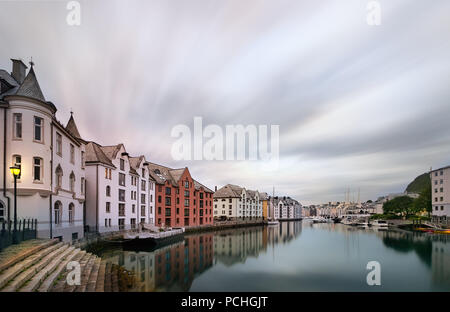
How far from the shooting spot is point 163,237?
115 ft

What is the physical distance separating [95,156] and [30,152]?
14.2 m

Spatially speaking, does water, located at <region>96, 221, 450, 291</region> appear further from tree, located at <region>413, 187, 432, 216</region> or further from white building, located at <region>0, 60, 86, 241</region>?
tree, located at <region>413, 187, 432, 216</region>

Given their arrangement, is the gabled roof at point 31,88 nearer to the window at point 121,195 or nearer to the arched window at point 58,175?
the arched window at point 58,175

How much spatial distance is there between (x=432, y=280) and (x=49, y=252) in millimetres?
28320

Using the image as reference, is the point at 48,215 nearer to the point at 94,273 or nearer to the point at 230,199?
the point at 94,273

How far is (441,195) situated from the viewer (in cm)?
6109

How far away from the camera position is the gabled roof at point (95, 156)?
32.8 meters

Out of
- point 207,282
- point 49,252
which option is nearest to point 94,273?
point 49,252

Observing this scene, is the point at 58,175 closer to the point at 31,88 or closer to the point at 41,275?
the point at 31,88

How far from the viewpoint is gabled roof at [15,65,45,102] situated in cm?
1894

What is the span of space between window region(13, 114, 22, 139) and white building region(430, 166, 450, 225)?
80.0 meters

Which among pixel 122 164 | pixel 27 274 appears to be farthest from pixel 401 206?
pixel 27 274

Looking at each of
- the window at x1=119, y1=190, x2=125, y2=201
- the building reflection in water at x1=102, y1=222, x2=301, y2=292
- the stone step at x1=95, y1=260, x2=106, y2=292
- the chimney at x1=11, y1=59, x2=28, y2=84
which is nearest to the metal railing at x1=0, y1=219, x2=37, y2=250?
the stone step at x1=95, y1=260, x2=106, y2=292
